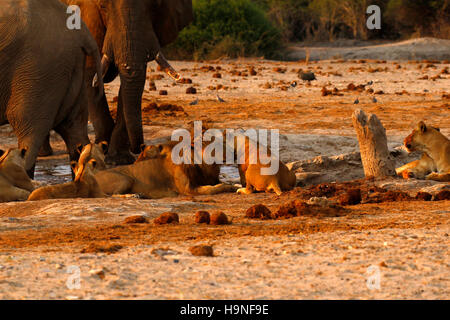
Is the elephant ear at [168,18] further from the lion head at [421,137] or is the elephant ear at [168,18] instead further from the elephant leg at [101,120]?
the lion head at [421,137]

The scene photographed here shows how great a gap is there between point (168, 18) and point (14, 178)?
395cm

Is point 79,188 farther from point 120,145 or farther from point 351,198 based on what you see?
point 120,145

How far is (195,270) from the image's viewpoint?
4.93 metres

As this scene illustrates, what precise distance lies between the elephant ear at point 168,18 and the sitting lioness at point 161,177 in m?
2.76

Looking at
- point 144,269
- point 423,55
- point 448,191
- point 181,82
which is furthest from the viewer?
point 423,55

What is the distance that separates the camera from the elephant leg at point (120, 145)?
11008 millimetres

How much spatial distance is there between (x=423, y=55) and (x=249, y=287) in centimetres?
2446

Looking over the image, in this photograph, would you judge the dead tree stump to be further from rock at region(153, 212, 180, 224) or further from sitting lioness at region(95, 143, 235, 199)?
rock at region(153, 212, 180, 224)

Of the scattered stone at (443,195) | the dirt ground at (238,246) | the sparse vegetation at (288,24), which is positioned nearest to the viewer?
the dirt ground at (238,246)

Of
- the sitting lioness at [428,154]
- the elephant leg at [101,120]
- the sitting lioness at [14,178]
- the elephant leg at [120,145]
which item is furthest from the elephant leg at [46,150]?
the sitting lioness at [428,154]

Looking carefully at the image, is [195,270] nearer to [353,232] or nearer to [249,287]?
[249,287]

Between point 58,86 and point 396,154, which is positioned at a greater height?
point 58,86

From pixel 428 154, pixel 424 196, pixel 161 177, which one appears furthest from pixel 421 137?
pixel 161 177

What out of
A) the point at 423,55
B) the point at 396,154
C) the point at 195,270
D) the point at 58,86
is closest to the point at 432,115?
the point at 396,154
